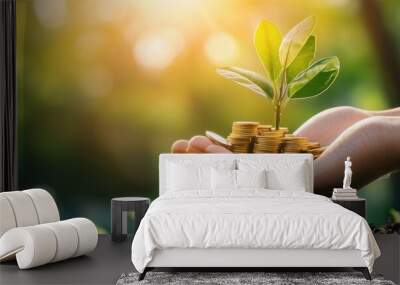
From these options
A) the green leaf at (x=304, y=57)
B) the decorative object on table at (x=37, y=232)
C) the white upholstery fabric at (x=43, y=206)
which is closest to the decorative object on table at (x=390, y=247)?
the green leaf at (x=304, y=57)

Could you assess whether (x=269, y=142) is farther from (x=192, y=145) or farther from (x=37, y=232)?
(x=37, y=232)

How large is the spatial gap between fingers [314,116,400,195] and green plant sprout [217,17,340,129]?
65cm

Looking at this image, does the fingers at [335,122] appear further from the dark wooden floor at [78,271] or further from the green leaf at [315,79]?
the dark wooden floor at [78,271]

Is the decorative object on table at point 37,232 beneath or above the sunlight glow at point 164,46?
beneath

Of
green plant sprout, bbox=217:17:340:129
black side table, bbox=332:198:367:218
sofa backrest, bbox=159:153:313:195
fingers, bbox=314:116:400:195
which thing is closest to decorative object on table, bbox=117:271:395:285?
black side table, bbox=332:198:367:218

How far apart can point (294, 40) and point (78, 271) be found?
387 centimetres

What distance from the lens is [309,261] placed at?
17.5 feet

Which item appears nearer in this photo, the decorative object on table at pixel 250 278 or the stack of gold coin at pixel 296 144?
the decorative object on table at pixel 250 278

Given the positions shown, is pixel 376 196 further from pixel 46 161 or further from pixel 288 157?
pixel 46 161

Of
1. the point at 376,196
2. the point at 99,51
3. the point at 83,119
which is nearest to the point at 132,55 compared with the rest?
the point at 99,51

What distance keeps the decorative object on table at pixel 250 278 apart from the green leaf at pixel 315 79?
114 inches

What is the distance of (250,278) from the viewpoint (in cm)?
531

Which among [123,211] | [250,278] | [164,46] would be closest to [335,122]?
[164,46]

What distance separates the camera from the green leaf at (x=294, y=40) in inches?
311
